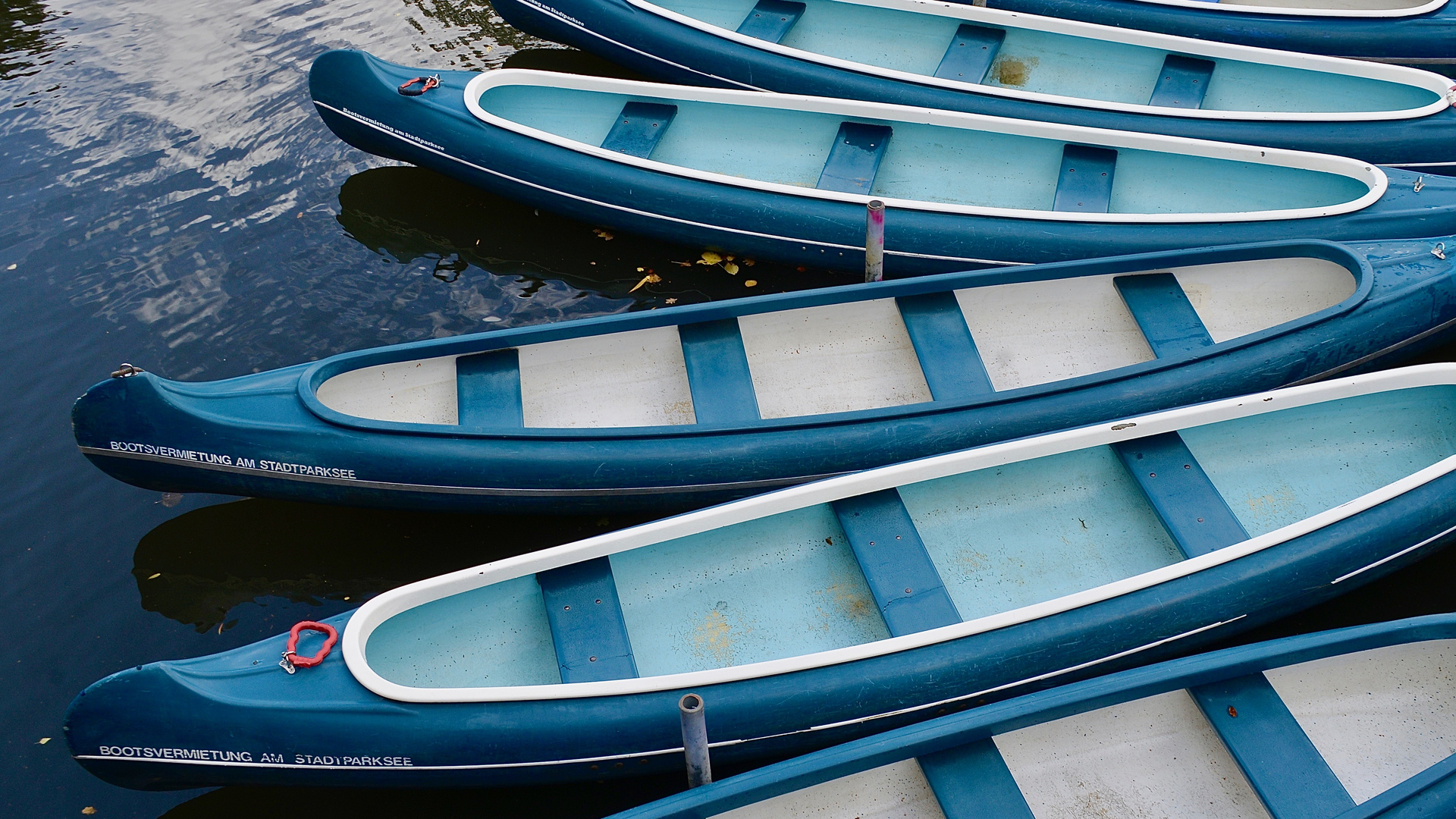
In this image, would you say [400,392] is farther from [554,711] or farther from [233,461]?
[554,711]

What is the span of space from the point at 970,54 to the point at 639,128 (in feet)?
11.7

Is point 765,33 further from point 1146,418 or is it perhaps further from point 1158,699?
point 1158,699

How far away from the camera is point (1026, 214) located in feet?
25.9

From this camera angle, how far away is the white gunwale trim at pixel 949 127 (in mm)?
7848

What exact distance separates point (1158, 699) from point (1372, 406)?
2.82 meters

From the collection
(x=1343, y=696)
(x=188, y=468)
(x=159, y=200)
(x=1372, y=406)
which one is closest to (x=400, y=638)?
(x=188, y=468)

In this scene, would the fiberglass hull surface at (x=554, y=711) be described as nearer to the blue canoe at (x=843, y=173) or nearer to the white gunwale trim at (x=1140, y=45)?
the blue canoe at (x=843, y=173)

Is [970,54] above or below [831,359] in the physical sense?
above

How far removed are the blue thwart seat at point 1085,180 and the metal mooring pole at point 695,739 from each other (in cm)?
567

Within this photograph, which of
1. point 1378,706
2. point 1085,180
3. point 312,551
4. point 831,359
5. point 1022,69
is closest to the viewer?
point 1378,706

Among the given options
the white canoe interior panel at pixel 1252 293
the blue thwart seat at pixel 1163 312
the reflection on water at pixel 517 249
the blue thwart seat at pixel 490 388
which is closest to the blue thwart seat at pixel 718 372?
the blue thwart seat at pixel 490 388

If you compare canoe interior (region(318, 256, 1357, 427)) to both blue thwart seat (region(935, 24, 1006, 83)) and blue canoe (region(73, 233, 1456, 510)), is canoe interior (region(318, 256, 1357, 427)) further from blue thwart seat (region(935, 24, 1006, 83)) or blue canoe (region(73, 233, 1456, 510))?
blue thwart seat (region(935, 24, 1006, 83))

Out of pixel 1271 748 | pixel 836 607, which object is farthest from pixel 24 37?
pixel 1271 748

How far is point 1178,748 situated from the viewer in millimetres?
5312
